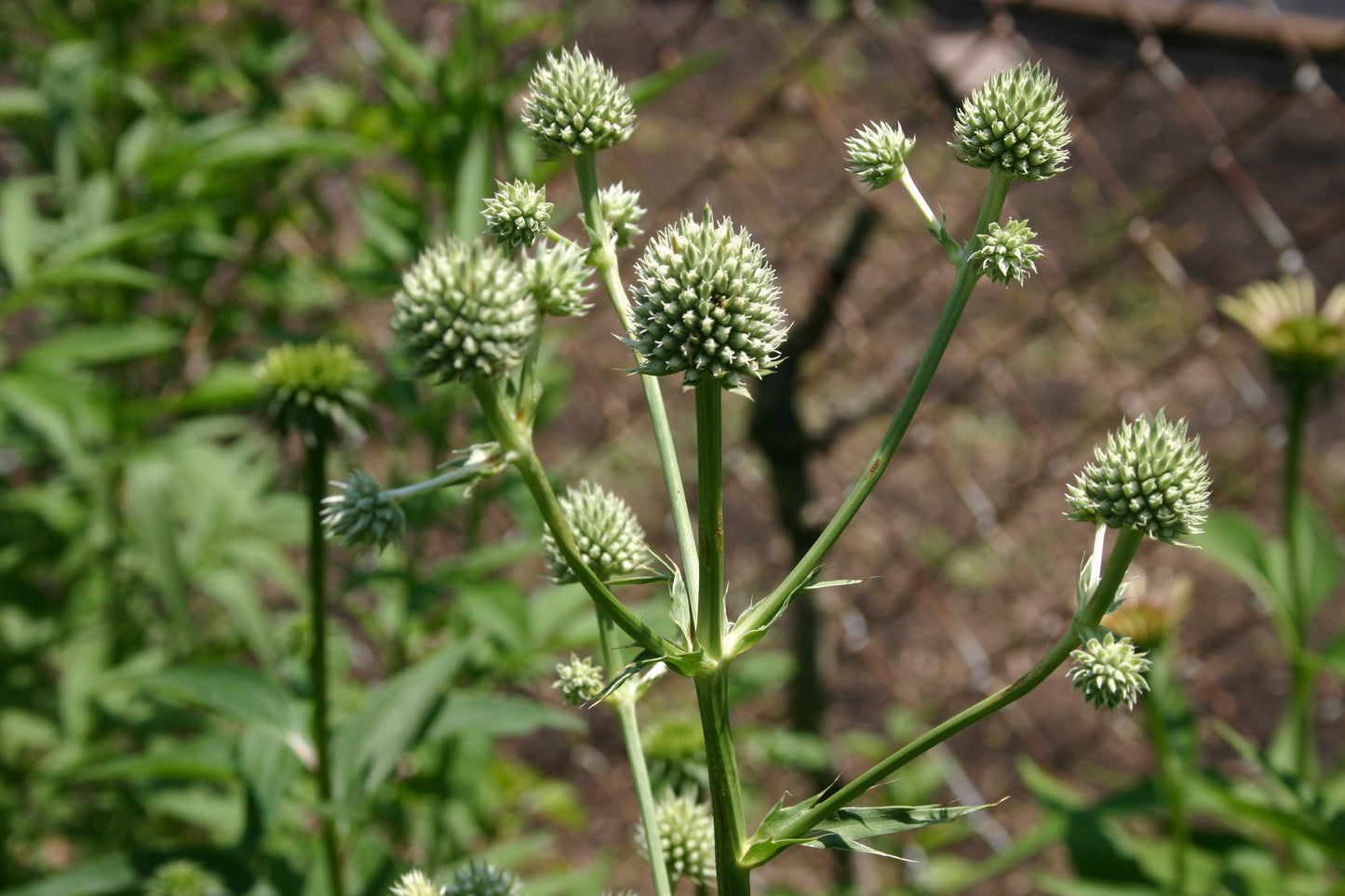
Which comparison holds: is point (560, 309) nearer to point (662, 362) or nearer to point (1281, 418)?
point (662, 362)

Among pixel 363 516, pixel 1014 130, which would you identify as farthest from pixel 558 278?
pixel 1014 130

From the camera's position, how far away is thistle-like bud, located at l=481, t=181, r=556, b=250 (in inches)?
27.6

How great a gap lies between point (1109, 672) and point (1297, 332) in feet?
4.78

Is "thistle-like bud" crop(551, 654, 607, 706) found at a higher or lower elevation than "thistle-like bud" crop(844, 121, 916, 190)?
lower

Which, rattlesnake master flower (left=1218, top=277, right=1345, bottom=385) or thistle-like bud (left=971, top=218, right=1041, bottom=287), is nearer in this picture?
thistle-like bud (left=971, top=218, right=1041, bottom=287)

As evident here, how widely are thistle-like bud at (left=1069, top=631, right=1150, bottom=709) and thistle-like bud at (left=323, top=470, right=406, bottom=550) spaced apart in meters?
0.43

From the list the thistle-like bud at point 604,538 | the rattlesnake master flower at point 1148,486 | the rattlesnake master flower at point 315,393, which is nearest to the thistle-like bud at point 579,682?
the thistle-like bud at point 604,538

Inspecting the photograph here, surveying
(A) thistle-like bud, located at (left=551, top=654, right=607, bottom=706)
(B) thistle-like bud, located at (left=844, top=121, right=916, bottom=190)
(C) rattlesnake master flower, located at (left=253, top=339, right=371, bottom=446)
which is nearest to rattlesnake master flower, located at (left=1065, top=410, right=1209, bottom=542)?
(B) thistle-like bud, located at (left=844, top=121, right=916, bottom=190)

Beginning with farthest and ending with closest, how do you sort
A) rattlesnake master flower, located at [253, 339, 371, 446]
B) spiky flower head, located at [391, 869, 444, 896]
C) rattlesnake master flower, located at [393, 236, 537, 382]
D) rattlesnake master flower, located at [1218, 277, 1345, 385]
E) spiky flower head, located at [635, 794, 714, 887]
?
1. rattlesnake master flower, located at [1218, 277, 1345, 385]
2. rattlesnake master flower, located at [253, 339, 371, 446]
3. spiky flower head, located at [635, 794, 714, 887]
4. spiky flower head, located at [391, 869, 444, 896]
5. rattlesnake master flower, located at [393, 236, 537, 382]

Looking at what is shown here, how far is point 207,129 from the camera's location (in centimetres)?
188

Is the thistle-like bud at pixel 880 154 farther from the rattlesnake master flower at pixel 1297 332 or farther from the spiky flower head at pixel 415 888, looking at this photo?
the rattlesnake master flower at pixel 1297 332

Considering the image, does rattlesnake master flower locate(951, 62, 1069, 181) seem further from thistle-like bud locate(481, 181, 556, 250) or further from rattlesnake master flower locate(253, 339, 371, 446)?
rattlesnake master flower locate(253, 339, 371, 446)

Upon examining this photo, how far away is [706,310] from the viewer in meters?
0.63

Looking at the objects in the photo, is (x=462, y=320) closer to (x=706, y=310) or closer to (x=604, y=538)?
(x=706, y=310)
